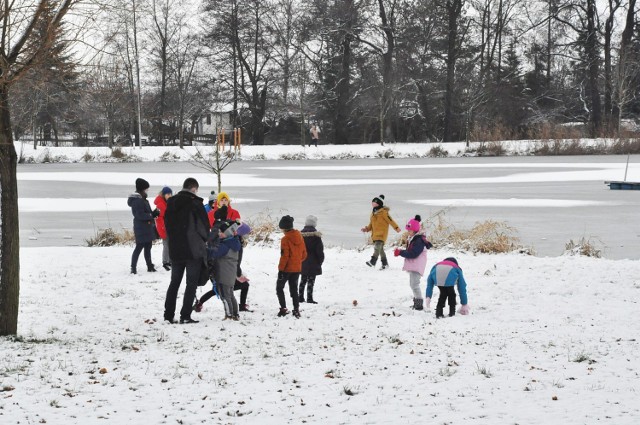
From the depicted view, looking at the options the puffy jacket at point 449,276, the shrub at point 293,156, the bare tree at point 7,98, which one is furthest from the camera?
the shrub at point 293,156

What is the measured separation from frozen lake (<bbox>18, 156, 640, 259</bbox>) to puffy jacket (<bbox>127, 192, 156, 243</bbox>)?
445 centimetres

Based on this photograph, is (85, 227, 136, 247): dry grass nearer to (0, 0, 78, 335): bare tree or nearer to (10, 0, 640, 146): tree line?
(0, 0, 78, 335): bare tree

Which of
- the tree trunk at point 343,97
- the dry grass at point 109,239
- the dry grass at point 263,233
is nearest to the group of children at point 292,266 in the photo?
the dry grass at point 263,233

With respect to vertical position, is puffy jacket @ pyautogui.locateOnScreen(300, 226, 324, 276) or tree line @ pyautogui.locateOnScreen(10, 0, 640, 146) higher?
tree line @ pyautogui.locateOnScreen(10, 0, 640, 146)

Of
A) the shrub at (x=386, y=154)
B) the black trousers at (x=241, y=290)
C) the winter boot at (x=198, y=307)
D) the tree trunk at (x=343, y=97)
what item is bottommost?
the winter boot at (x=198, y=307)

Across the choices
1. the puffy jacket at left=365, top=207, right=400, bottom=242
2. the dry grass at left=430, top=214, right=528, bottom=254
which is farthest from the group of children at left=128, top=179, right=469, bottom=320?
the dry grass at left=430, top=214, right=528, bottom=254

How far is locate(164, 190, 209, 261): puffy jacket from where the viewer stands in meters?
8.73

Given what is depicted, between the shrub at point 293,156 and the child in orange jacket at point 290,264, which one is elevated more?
the shrub at point 293,156

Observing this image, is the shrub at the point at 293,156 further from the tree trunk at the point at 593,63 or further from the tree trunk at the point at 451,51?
the tree trunk at the point at 593,63

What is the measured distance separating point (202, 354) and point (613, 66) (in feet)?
182

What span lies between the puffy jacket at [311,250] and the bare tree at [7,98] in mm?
3635

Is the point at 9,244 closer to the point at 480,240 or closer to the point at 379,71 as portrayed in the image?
the point at 480,240

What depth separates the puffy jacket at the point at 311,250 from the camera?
1031 centimetres

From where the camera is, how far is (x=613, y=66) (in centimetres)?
5709
